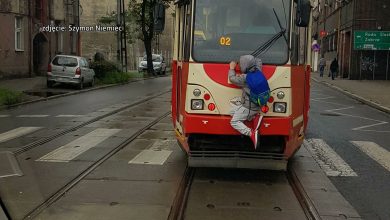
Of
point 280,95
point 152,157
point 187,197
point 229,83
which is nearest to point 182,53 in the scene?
point 229,83

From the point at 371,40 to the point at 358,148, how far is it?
29.0m

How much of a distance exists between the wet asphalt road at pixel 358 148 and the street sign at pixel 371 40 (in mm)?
17729

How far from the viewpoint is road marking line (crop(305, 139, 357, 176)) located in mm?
8633

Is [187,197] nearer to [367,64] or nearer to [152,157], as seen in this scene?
[152,157]

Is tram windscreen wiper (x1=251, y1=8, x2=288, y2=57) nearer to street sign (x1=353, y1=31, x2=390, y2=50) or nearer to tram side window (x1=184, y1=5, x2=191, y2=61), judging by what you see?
tram side window (x1=184, y1=5, x2=191, y2=61)

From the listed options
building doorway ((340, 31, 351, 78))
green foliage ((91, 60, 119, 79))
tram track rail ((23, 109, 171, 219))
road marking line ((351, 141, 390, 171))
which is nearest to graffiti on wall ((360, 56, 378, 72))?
building doorway ((340, 31, 351, 78))

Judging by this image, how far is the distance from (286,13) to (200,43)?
125cm

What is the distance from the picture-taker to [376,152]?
10578mm

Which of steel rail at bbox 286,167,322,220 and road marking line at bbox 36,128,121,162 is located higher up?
road marking line at bbox 36,128,121,162

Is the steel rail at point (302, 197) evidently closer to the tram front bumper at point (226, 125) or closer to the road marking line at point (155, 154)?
the tram front bumper at point (226, 125)

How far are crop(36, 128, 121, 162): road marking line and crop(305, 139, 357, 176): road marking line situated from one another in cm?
405

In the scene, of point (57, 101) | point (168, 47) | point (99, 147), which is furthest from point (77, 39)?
point (99, 147)

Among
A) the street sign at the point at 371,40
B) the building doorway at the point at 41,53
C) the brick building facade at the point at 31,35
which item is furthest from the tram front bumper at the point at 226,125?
the street sign at the point at 371,40

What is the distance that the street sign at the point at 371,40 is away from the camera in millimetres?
37781
